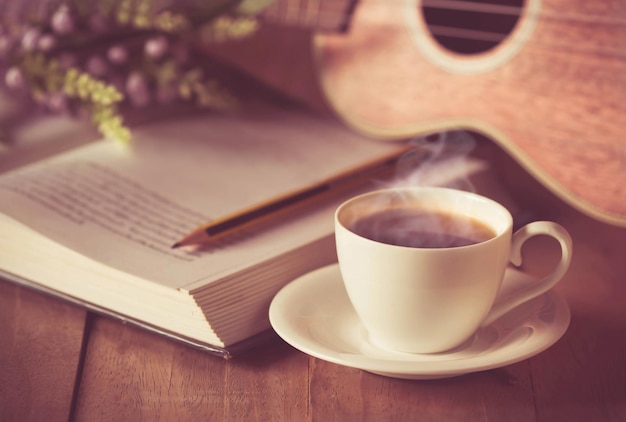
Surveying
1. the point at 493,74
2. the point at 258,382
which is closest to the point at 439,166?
the point at 493,74

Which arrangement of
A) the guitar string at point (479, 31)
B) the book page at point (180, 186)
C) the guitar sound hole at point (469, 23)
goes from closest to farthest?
the book page at point (180, 186) < the guitar string at point (479, 31) < the guitar sound hole at point (469, 23)

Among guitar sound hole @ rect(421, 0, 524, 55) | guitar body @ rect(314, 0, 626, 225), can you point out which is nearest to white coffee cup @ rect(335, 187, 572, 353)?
guitar body @ rect(314, 0, 626, 225)

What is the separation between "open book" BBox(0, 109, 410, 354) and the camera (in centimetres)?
60

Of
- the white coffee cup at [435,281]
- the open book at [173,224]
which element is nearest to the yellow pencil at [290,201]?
the open book at [173,224]

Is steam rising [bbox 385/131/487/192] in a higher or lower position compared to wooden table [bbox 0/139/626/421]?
higher

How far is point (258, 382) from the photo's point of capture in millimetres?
575

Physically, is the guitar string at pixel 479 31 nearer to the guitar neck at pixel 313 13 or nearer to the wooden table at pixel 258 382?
the guitar neck at pixel 313 13

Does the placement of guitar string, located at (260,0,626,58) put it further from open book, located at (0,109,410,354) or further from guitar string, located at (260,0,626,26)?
open book, located at (0,109,410,354)

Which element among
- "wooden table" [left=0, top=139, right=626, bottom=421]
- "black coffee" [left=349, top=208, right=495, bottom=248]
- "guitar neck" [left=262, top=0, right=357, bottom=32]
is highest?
"guitar neck" [left=262, top=0, right=357, bottom=32]

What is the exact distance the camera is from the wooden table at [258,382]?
54 centimetres

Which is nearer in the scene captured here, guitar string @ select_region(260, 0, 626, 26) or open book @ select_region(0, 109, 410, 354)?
open book @ select_region(0, 109, 410, 354)

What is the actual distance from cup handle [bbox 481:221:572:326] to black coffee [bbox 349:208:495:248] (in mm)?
28

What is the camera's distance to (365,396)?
1.81 ft

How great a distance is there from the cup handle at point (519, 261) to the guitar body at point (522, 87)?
236 millimetres
